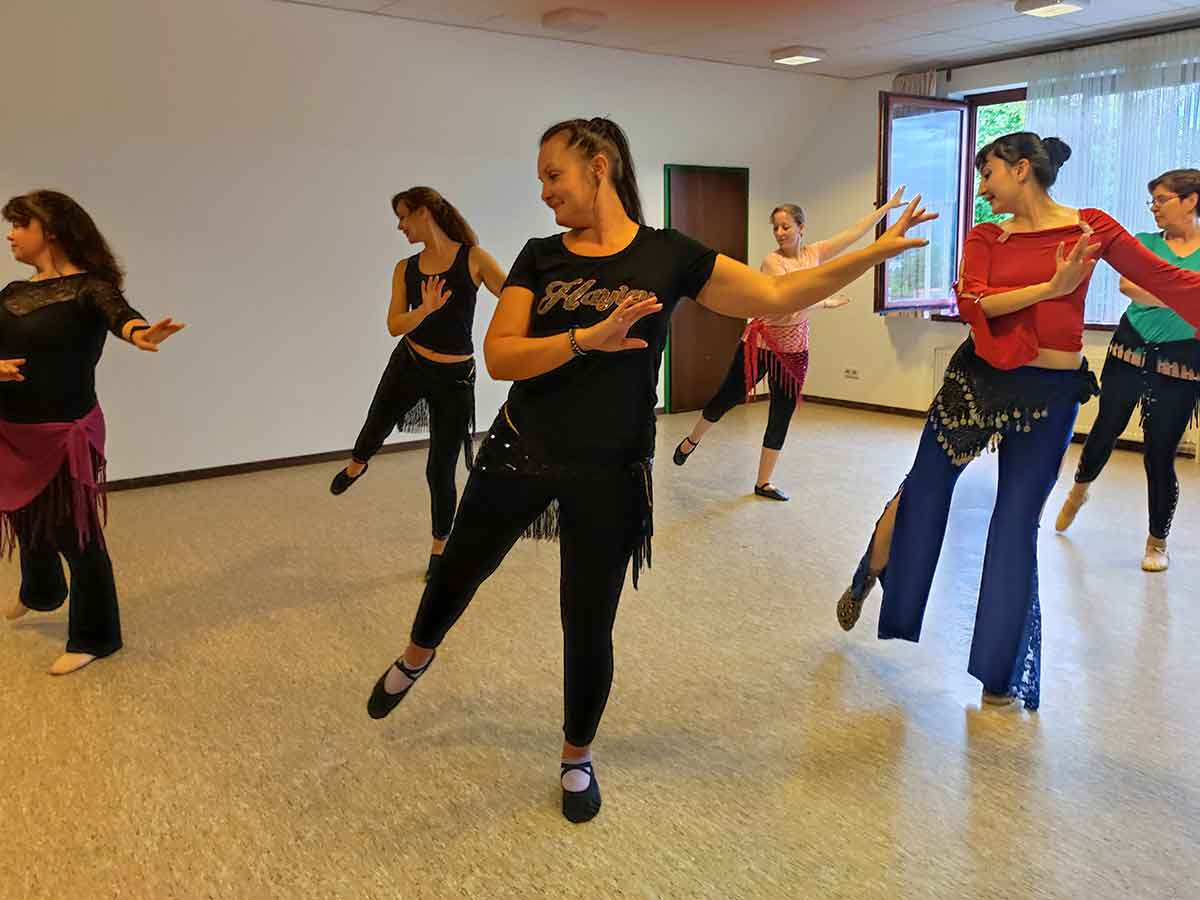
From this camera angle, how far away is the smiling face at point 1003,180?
2590 mm

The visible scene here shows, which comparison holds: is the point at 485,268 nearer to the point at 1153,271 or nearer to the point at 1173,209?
the point at 1153,271

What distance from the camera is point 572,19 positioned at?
5578 millimetres

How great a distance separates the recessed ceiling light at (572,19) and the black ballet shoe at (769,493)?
107 inches

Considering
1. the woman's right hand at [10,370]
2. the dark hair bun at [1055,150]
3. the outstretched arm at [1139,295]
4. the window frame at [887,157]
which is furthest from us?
the window frame at [887,157]

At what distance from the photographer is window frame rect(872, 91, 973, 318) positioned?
6535mm

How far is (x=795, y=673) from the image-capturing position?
9.95ft

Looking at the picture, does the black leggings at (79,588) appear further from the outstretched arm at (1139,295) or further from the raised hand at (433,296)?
the outstretched arm at (1139,295)

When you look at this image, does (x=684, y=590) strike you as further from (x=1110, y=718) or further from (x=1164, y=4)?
(x=1164, y=4)

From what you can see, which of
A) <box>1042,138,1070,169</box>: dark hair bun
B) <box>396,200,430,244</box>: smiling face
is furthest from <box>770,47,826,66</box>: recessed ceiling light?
<box>1042,138,1070,169</box>: dark hair bun

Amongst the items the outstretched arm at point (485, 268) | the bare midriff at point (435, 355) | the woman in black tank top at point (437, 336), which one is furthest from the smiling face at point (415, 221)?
the bare midriff at point (435, 355)

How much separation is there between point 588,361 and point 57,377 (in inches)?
68.5

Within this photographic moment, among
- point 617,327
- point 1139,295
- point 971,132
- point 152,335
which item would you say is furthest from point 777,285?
point 971,132

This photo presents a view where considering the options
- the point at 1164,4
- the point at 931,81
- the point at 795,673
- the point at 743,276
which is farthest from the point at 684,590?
the point at 931,81

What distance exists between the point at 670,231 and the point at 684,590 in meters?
1.89
